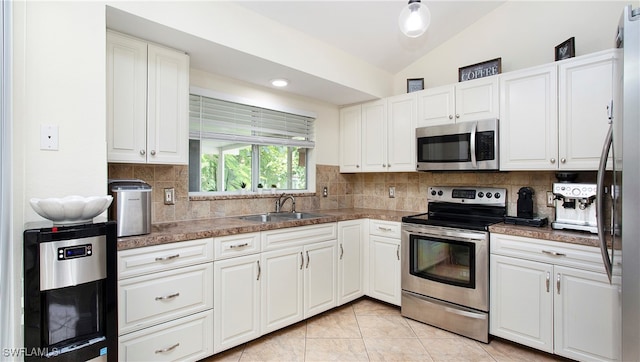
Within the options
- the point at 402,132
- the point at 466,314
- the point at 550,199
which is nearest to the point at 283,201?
the point at 402,132

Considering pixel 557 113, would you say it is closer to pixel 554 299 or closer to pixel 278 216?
pixel 554 299

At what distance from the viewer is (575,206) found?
227 centimetres

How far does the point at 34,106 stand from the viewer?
1.48 metres

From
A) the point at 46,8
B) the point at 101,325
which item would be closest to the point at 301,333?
the point at 101,325

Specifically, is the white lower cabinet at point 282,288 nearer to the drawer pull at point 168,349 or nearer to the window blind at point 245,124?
the drawer pull at point 168,349

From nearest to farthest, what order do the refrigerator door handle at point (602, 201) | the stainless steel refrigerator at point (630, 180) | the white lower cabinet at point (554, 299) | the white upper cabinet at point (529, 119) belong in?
the stainless steel refrigerator at point (630, 180) < the refrigerator door handle at point (602, 201) < the white lower cabinet at point (554, 299) < the white upper cabinet at point (529, 119)

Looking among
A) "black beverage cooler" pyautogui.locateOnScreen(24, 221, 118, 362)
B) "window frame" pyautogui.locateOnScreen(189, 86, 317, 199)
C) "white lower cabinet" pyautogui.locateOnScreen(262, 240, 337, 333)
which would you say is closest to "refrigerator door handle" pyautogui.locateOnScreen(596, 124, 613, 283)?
"white lower cabinet" pyautogui.locateOnScreen(262, 240, 337, 333)

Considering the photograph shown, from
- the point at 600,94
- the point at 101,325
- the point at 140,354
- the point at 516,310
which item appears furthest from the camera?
the point at 516,310

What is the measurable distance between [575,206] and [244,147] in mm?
2762

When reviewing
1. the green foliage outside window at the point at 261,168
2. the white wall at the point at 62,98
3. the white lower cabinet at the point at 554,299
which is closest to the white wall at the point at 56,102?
the white wall at the point at 62,98

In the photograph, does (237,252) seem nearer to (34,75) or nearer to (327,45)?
(34,75)

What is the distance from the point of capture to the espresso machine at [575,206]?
217cm

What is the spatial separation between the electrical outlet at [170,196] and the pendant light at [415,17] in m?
2.05

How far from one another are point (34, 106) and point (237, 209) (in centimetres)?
168
